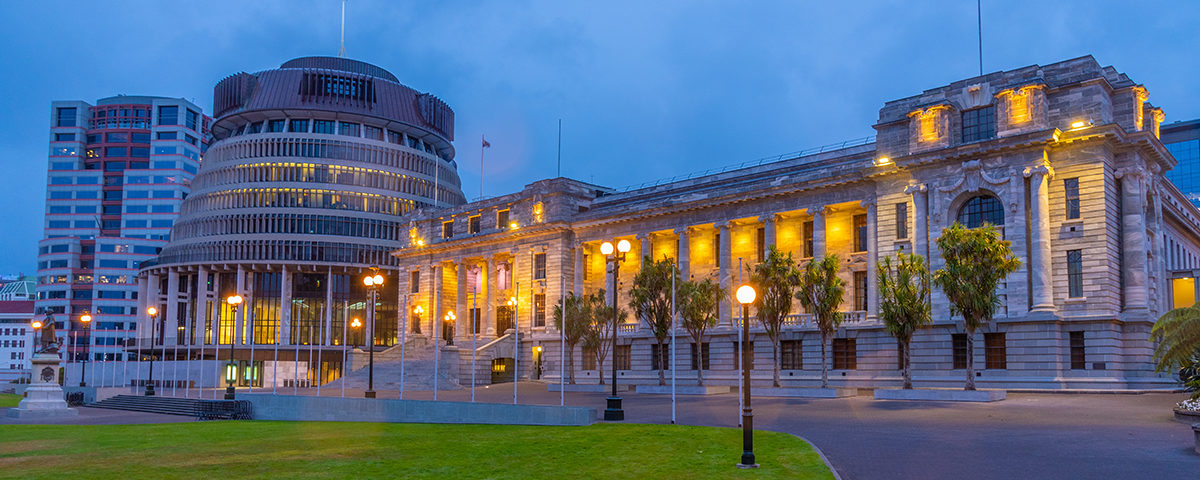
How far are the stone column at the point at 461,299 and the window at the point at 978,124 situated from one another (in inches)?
2027

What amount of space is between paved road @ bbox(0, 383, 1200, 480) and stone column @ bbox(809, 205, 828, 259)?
2036cm

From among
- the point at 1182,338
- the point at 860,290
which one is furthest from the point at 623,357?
the point at 1182,338

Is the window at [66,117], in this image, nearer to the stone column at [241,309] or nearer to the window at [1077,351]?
the stone column at [241,309]

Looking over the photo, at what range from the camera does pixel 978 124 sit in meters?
58.0

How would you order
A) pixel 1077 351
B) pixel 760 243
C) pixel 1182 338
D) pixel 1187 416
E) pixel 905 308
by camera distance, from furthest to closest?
pixel 760 243 < pixel 1077 351 < pixel 905 308 < pixel 1187 416 < pixel 1182 338

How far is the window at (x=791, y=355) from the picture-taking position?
215 ft

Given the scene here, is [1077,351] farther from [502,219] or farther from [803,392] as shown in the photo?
[502,219]

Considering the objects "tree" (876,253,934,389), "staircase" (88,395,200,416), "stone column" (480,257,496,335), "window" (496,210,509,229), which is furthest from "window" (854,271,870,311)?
"staircase" (88,395,200,416)

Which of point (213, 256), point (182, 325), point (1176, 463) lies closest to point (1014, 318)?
point (1176, 463)

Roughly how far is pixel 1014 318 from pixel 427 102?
91321mm

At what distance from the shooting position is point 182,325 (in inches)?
4742

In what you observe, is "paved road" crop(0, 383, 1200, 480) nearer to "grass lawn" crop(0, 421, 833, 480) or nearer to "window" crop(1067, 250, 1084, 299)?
"grass lawn" crop(0, 421, 833, 480)

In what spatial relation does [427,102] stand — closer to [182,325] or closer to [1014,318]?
[182,325]

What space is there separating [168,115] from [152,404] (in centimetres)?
13505
